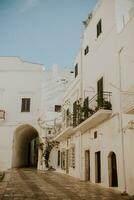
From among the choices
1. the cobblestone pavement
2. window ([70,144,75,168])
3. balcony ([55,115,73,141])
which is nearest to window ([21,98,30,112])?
balcony ([55,115,73,141])

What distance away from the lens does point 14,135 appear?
27.3 m

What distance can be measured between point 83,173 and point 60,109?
36.1 ft

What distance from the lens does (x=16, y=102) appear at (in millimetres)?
27672

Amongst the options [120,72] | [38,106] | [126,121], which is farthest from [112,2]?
[38,106]

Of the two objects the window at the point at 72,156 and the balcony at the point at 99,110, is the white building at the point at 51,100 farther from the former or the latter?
the balcony at the point at 99,110

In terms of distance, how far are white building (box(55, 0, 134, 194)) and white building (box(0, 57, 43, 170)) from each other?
10.1 meters

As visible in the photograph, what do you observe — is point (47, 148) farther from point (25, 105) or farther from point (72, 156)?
point (72, 156)

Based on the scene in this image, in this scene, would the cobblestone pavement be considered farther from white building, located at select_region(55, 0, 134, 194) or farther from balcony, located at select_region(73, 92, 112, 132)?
balcony, located at select_region(73, 92, 112, 132)

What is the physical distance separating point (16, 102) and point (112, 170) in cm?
1747

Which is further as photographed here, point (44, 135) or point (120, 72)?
point (44, 135)

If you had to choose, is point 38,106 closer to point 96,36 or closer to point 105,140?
point 96,36

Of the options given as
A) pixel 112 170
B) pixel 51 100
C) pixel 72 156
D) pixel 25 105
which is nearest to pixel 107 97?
pixel 112 170

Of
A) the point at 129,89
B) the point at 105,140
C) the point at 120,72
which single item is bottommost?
the point at 105,140

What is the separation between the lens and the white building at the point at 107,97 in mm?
10320
